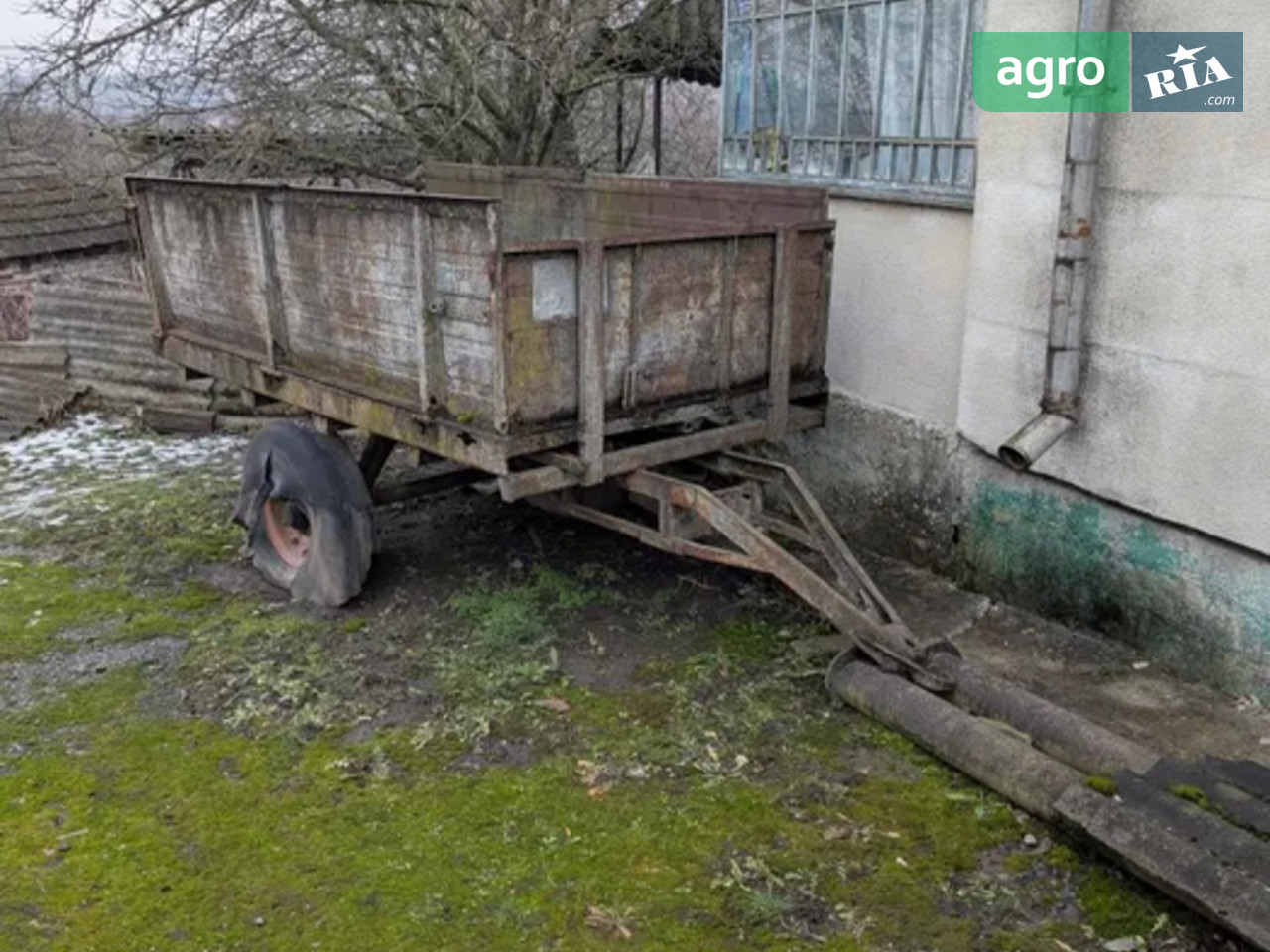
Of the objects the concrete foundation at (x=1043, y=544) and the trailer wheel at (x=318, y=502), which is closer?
the concrete foundation at (x=1043, y=544)

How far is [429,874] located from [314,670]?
5.33ft

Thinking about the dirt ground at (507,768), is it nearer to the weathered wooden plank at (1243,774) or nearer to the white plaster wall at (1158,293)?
the weathered wooden plank at (1243,774)

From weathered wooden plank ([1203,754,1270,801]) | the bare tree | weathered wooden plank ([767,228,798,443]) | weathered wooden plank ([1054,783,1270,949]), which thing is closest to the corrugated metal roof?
the bare tree

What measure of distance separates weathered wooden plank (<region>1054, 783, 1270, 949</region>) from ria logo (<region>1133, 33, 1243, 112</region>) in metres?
2.76

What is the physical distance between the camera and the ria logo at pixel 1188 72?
435 cm

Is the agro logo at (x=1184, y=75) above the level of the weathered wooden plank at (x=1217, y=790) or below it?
above

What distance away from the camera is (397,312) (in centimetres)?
489

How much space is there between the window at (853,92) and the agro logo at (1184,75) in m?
1.13

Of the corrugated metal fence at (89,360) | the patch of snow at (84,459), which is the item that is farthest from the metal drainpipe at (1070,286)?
the corrugated metal fence at (89,360)

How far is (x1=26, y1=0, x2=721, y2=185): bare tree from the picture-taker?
336 inches

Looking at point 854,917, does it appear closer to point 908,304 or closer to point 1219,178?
point 1219,178

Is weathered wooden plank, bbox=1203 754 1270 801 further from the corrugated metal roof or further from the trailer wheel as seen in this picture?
the corrugated metal roof

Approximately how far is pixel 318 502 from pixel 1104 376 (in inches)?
147

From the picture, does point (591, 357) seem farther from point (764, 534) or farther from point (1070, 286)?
point (1070, 286)
